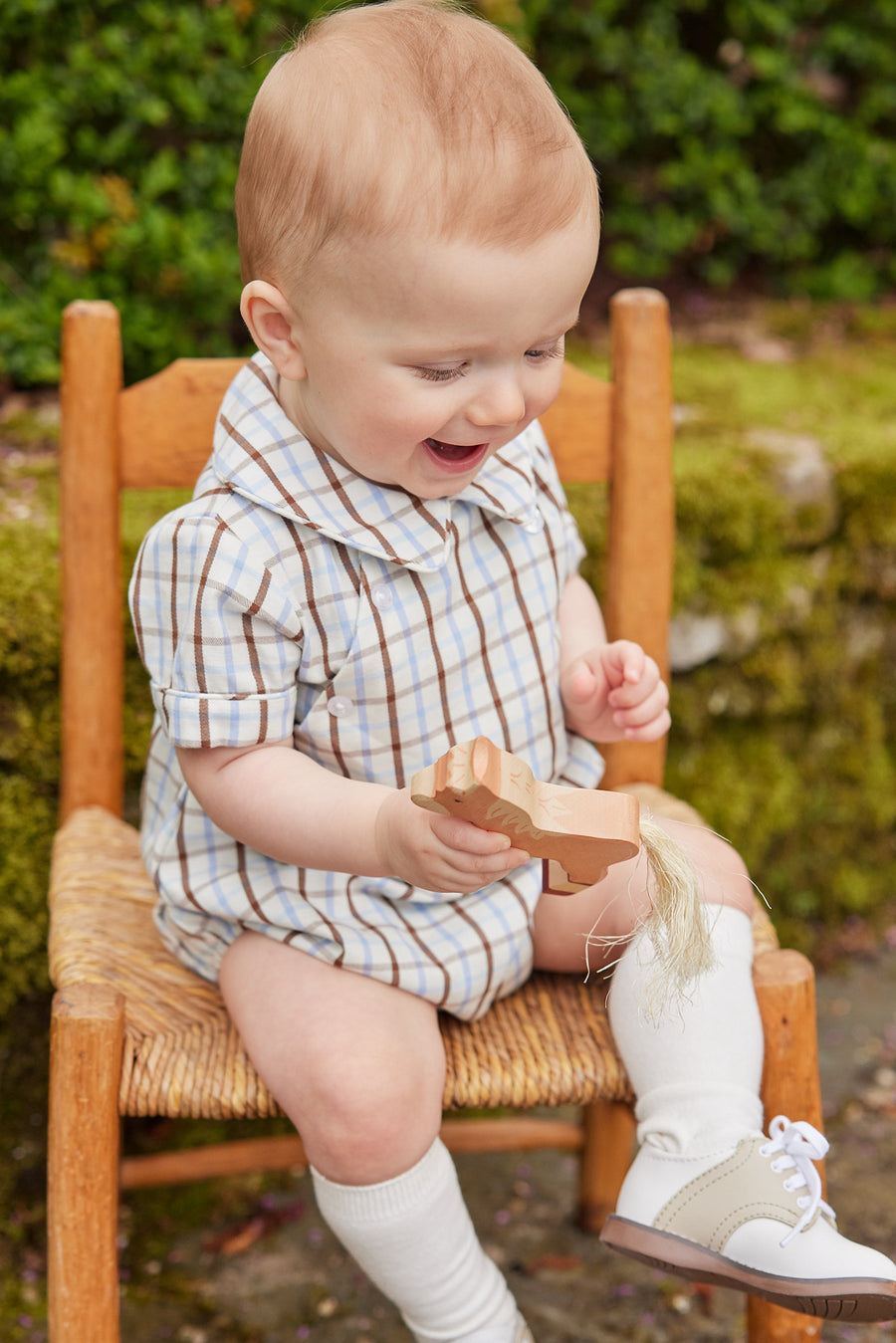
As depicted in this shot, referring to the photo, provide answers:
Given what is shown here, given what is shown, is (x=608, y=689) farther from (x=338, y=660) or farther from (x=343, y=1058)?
(x=343, y=1058)

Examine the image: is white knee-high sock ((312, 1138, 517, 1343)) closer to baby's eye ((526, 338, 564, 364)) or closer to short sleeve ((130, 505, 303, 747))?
short sleeve ((130, 505, 303, 747))

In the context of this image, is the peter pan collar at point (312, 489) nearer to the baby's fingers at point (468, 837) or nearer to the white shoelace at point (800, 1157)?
the baby's fingers at point (468, 837)

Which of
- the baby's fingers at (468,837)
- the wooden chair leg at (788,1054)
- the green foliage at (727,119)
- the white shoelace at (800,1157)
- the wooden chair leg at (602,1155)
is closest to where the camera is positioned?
the baby's fingers at (468,837)

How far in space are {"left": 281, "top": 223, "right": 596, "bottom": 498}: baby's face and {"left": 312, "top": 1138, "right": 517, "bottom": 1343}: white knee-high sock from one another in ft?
2.00

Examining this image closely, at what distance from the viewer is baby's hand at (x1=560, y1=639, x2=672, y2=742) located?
51.9 inches

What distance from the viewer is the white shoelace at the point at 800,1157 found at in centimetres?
110

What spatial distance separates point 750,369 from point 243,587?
177 centimetres

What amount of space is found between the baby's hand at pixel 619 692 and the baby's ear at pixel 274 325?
42 centimetres

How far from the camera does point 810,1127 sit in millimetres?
1153

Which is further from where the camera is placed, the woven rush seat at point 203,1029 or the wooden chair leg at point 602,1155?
the wooden chair leg at point 602,1155

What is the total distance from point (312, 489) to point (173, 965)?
0.49 m

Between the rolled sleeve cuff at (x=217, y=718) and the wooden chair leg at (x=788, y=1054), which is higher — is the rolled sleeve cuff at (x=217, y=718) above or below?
above

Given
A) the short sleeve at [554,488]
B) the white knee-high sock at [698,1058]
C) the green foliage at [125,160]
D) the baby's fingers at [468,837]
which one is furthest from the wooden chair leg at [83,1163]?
the green foliage at [125,160]

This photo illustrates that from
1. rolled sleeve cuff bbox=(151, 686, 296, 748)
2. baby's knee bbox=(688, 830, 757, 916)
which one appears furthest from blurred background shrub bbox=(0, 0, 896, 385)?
baby's knee bbox=(688, 830, 757, 916)
